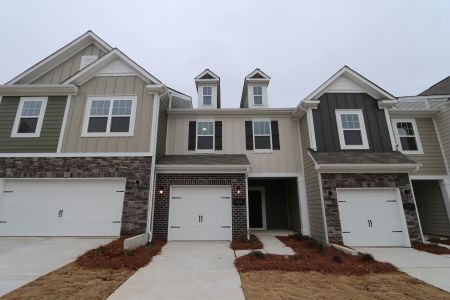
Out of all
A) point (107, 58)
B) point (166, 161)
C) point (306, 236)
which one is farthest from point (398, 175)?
point (107, 58)

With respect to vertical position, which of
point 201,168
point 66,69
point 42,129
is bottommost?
point 201,168

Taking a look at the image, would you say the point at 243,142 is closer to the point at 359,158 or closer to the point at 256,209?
the point at 256,209

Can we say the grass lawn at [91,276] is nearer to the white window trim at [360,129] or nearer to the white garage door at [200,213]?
the white garage door at [200,213]

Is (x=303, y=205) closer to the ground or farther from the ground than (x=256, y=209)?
farther from the ground

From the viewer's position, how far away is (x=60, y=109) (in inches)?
364

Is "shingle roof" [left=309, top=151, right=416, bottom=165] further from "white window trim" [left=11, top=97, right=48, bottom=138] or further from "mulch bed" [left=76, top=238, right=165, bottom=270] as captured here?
"white window trim" [left=11, top=97, right=48, bottom=138]

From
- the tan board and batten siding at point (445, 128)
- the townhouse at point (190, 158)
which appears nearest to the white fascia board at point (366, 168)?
the townhouse at point (190, 158)

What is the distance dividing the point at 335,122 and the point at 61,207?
1199 cm

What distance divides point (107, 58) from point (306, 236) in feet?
38.4

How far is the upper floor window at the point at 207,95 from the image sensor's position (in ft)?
39.1

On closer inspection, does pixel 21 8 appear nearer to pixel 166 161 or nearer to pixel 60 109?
pixel 60 109

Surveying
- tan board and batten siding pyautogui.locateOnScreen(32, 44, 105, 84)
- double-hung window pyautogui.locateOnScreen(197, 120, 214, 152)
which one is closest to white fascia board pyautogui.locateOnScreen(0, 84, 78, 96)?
tan board and batten siding pyautogui.locateOnScreen(32, 44, 105, 84)

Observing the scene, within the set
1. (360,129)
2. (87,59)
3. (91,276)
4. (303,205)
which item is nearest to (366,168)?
(360,129)

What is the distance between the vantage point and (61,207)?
27.3 ft
